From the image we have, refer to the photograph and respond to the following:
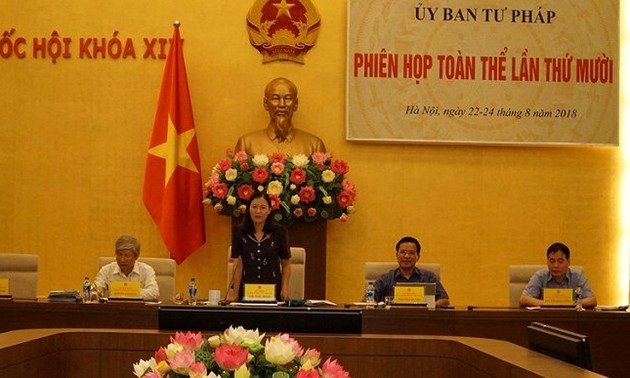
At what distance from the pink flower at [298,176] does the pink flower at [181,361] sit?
556cm

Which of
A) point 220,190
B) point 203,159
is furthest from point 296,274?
point 203,159

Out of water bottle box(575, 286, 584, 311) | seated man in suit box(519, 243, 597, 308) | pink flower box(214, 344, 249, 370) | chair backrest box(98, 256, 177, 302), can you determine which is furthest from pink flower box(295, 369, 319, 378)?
chair backrest box(98, 256, 177, 302)

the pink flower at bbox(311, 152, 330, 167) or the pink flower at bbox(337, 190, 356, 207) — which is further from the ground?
the pink flower at bbox(311, 152, 330, 167)

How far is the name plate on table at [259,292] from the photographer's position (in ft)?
18.4

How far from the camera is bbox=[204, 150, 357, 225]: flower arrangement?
7473 millimetres

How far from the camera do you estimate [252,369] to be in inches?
80.2

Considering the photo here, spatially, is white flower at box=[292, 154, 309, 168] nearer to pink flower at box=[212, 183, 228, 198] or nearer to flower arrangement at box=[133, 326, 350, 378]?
pink flower at box=[212, 183, 228, 198]

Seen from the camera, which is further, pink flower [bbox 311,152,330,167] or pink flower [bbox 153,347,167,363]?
pink flower [bbox 311,152,330,167]

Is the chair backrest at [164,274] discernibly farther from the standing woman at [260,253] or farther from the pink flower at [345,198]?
the pink flower at [345,198]

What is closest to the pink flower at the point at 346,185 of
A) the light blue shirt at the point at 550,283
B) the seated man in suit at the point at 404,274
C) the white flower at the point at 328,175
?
the white flower at the point at 328,175

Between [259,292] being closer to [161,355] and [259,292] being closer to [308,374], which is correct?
[161,355]

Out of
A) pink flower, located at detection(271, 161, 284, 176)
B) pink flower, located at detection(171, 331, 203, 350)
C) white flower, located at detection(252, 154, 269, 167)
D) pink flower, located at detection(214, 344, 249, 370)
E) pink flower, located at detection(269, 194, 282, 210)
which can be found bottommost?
pink flower, located at detection(214, 344, 249, 370)

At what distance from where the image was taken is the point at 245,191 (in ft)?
24.6

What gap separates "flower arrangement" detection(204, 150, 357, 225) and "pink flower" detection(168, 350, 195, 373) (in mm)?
5442
